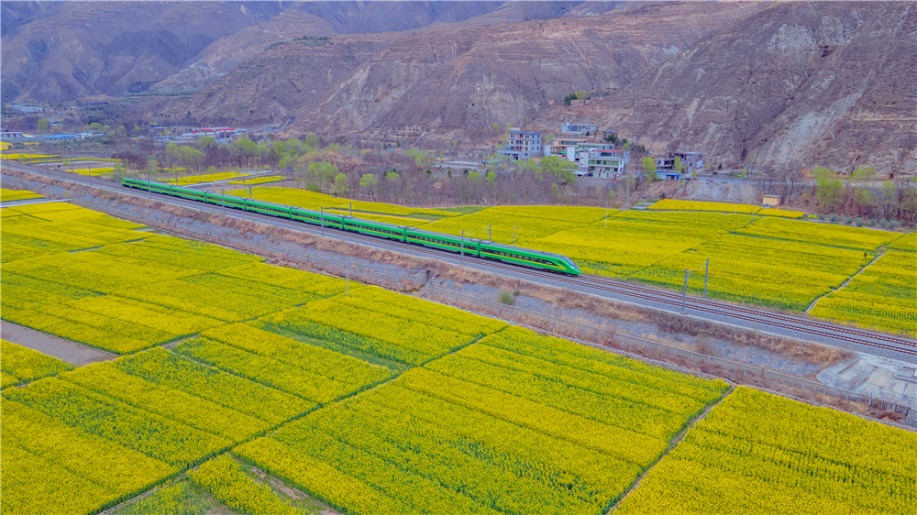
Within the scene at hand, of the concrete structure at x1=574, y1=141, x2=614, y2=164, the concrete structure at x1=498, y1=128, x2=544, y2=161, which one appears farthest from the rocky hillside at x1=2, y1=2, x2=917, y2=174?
the concrete structure at x1=574, y1=141, x2=614, y2=164

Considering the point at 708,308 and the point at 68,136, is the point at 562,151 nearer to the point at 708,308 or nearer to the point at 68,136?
the point at 708,308

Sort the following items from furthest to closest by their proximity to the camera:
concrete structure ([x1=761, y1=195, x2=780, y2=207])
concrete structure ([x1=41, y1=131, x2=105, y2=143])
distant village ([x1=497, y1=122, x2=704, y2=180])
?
concrete structure ([x1=41, y1=131, x2=105, y2=143]) < distant village ([x1=497, y1=122, x2=704, y2=180]) < concrete structure ([x1=761, y1=195, x2=780, y2=207])

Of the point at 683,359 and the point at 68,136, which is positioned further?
the point at 68,136

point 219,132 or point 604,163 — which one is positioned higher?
point 219,132

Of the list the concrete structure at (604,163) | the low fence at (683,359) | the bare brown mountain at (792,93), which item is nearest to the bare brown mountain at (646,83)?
the bare brown mountain at (792,93)

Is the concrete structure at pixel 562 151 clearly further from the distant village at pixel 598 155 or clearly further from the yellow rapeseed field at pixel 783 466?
the yellow rapeseed field at pixel 783 466

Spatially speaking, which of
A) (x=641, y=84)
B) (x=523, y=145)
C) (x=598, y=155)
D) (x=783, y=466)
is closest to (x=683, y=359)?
(x=783, y=466)

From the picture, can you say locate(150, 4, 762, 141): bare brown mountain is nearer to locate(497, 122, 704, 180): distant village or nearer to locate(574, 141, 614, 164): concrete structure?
locate(497, 122, 704, 180): distant village
